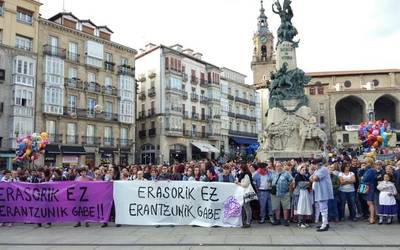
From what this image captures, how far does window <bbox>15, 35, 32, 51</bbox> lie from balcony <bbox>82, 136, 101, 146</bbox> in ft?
34.1

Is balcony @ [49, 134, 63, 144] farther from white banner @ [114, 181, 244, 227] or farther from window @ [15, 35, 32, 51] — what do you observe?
white banner @ [114, 181, 244, 227]

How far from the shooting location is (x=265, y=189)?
11633mm

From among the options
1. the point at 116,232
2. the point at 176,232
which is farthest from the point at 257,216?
the point at 116,232

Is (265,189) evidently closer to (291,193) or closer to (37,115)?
(291,193)

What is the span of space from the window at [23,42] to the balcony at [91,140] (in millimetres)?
10399

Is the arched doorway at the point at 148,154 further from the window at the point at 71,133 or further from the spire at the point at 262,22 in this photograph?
the spire at the point at 262,22

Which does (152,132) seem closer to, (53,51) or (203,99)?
(203,99)

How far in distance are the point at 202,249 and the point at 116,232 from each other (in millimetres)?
3078

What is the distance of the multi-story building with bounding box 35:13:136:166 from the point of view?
139ft

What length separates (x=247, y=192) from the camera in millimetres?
11227

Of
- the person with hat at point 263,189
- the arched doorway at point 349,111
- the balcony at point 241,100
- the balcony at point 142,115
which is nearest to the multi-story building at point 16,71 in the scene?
the balcony at point 142,115

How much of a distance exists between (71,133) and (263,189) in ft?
117

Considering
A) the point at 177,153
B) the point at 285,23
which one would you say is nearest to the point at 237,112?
the point at 177,153

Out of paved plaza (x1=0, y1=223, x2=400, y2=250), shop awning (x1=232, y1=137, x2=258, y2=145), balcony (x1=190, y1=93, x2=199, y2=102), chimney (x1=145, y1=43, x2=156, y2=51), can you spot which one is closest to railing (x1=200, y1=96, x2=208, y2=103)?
balcony (x1=190, y1=93, x2=199, y2=102)
